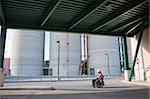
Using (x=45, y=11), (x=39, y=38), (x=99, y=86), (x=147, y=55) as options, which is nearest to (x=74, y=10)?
(x=45, y=11)

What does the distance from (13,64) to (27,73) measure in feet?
14.4

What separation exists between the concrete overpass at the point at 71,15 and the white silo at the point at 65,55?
26120mm

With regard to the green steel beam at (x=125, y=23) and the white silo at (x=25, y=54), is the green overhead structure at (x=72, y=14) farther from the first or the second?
the white silo at (x=25, y=54)

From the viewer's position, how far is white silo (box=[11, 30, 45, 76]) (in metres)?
44.7

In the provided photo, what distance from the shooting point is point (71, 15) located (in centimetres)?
1606

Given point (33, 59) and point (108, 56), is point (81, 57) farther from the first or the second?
point (33, 59)

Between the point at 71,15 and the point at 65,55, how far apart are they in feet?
99.8

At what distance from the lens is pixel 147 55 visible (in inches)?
781

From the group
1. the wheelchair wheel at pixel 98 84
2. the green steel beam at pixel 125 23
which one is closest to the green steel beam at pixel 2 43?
the wheelchair wheel at pixel 98 84

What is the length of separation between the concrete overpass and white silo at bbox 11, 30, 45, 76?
29111 millimetres

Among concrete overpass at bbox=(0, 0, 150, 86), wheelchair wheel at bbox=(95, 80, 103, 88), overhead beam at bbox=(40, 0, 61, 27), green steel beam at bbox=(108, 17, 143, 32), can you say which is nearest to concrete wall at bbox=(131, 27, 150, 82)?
concrete overpass at bbox=(0, 0, 150, 86)

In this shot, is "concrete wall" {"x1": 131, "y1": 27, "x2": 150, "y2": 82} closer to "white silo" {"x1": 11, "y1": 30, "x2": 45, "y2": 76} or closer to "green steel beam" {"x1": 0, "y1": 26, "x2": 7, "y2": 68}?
"green steel beam" {"x1": 0, "y1": 26, "x2": 7, "y2": 68}

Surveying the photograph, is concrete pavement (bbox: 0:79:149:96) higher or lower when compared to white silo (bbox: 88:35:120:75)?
lower

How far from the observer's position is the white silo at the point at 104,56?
147 feet
